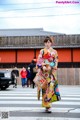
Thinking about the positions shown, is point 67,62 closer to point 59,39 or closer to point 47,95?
point 59,39

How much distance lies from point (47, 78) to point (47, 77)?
2cm

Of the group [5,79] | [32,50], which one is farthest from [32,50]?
[5,79]

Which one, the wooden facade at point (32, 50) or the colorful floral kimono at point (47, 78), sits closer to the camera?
the colorful floral kimono at point (47, 78)

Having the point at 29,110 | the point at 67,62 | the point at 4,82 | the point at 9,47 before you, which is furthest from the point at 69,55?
the point at 29,110

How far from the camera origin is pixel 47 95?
7.85 m

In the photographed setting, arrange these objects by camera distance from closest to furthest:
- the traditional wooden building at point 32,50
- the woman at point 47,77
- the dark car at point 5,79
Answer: the woman at point 47,77
the dark car at point 5,79
the traditional wooden building at point 32,50

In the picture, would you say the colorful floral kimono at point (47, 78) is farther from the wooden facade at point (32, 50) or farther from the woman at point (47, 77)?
the wooden facade at point (32, 50)

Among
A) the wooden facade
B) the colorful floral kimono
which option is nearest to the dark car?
the colorful floral kimono

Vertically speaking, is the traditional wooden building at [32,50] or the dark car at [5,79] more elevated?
the traditional wooden building at [32,50]

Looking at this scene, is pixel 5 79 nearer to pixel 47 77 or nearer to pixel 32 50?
pixel 47 77

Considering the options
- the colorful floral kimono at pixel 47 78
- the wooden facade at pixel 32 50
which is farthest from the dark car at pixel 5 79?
the wooden facade at pixel 32 50

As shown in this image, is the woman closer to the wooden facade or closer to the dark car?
the dark car

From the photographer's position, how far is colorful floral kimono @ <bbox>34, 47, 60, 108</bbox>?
7.88 meters

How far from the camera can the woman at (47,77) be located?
25.8 feet
